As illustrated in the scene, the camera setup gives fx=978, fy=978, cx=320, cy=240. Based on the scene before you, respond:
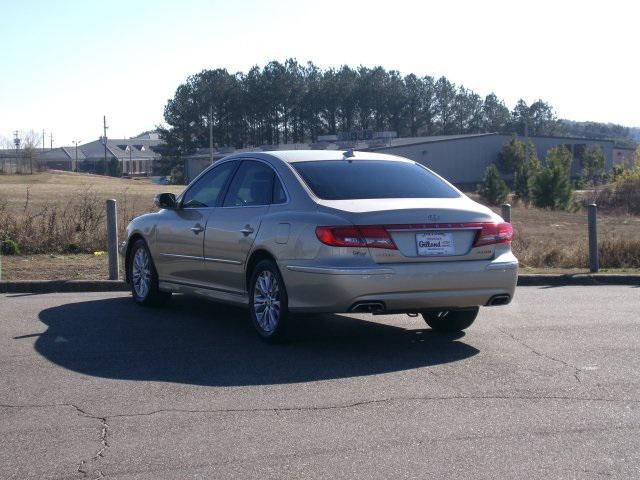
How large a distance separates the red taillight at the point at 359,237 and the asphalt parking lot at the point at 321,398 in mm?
934

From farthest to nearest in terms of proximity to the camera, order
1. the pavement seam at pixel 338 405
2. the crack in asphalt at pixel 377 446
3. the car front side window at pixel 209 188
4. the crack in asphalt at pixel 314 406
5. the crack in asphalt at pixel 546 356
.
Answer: the car front side window at pixel 209 188, the crack in asphalt at pixel 546 356, the pavement seam at pixel 338 405, the crack in asphalt at pixel 314 406, the crack in asphalt at pixel 377 446

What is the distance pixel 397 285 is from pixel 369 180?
1.30 metres

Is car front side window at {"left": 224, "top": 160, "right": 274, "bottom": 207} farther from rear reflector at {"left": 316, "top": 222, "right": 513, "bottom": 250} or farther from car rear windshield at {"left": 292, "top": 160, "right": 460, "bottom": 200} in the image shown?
rear reflector at {"left": 316, "top": 222, "right": 513, "bottom": 250}

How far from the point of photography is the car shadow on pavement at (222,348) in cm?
741

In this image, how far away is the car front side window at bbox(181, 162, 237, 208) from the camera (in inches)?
382

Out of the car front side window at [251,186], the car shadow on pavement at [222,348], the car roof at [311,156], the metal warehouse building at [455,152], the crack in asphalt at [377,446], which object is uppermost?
the metal warehouse building at [455,152]

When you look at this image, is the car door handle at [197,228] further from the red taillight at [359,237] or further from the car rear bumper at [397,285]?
the red taillight at [359,237]

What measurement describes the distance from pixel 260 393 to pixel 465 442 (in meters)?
1.71

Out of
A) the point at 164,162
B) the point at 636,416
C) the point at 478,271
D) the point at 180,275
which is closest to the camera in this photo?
the point at 636,416

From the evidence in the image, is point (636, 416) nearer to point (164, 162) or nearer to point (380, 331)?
point (380, 331)

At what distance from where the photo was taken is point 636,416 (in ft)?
20.0

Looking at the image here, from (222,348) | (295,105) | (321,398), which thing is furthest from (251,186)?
(295,105)

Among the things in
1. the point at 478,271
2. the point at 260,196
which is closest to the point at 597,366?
the point at 478,271

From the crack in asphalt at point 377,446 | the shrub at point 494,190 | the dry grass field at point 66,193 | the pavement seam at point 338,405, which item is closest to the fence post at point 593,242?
the pavement seam at point 338,405
